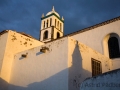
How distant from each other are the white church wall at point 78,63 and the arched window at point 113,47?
159 inches

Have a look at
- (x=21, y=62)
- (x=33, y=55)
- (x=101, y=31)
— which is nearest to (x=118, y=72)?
(x=33, y=55)

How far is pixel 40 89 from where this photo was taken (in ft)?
37.6

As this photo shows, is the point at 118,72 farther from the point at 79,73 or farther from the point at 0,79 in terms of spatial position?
the point at 0,79

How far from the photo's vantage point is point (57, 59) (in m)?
11.4

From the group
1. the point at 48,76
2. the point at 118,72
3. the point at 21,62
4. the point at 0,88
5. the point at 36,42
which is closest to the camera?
the point at 118,72

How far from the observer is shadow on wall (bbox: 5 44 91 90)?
10344 mm

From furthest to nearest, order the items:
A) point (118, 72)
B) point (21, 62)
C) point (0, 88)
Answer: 1. point (21, 62)
2. point (0, 88)
3. point (118, 72)

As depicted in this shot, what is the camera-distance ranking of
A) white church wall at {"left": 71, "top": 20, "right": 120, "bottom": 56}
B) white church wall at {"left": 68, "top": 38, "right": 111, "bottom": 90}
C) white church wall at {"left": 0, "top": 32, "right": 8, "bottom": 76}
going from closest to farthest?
white church wall at {"left": 68, "top": 38, "right": 111, "bottom": 90}
white church wall at {"left": 0, "top": 32, "right": 8, "bottom": 76}
white church wall at {"left": 71, "top": 20, "right": 120, "bottom": 56}

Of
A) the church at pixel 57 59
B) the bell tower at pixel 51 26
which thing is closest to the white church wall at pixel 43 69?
the church at pixel 57 59

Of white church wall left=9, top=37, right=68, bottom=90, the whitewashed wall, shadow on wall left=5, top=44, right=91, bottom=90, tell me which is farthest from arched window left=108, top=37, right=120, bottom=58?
white church wall left=9, top=37, right=68, bottom=90

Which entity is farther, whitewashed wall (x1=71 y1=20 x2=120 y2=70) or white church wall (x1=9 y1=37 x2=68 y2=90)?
whitewashed wall (x1=71 y1=20 x2=120 y2=70)

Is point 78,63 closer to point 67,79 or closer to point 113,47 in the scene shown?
point 67,79

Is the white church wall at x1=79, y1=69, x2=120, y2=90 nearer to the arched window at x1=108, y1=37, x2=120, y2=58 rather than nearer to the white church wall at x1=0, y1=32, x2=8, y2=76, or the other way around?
the white church wall at x1=0, y1=32, x2=8, y2=76

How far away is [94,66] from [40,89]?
16.2 feet
